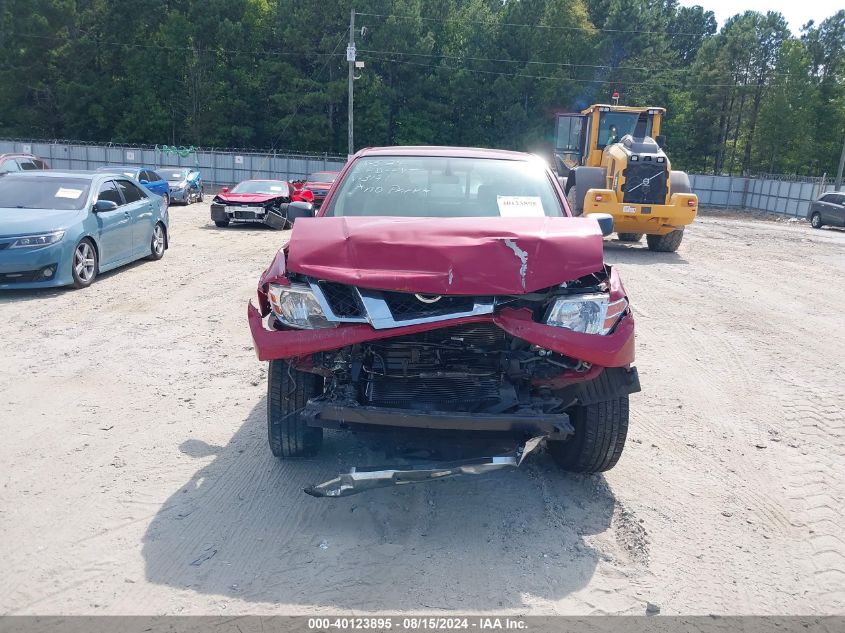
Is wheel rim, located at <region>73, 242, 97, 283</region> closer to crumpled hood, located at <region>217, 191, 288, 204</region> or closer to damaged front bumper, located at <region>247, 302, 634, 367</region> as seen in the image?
damaged front bumper, located at <region>247, 302, 634, 367</region>

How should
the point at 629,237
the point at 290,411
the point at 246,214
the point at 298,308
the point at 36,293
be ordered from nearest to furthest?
the point at 298,308 < the point at 290,411 < the point at 36,293 < the point at 246,214 < the point at 629,237

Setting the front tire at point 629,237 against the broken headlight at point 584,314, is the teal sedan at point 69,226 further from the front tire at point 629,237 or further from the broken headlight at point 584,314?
the front tire at point 629,237

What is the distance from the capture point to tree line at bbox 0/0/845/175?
50.5 metres

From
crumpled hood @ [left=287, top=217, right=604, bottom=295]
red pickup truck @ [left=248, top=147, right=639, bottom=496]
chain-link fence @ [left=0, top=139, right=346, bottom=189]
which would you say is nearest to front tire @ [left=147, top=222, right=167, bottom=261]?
red pickup truck @ [left=248, top=147, right=639, bottom=496]

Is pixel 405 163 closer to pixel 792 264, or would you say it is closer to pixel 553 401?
pixel 553 401

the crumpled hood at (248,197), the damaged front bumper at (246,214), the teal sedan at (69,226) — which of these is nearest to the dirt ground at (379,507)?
the teal sedan at (69,226)

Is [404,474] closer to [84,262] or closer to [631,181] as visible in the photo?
[84,262]

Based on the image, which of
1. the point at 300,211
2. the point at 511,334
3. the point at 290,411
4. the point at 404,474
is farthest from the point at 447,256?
the point at 300,211

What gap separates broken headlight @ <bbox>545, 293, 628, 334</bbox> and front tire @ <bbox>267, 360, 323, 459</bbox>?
139 centimetres

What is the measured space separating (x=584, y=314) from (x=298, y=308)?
4.91 ft

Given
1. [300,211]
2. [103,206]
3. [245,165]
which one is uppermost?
[300,211]

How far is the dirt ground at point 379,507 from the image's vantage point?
3.10 metres

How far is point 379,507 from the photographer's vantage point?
3836mm

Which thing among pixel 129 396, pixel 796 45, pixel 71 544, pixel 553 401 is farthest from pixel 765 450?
pixel 796 45
